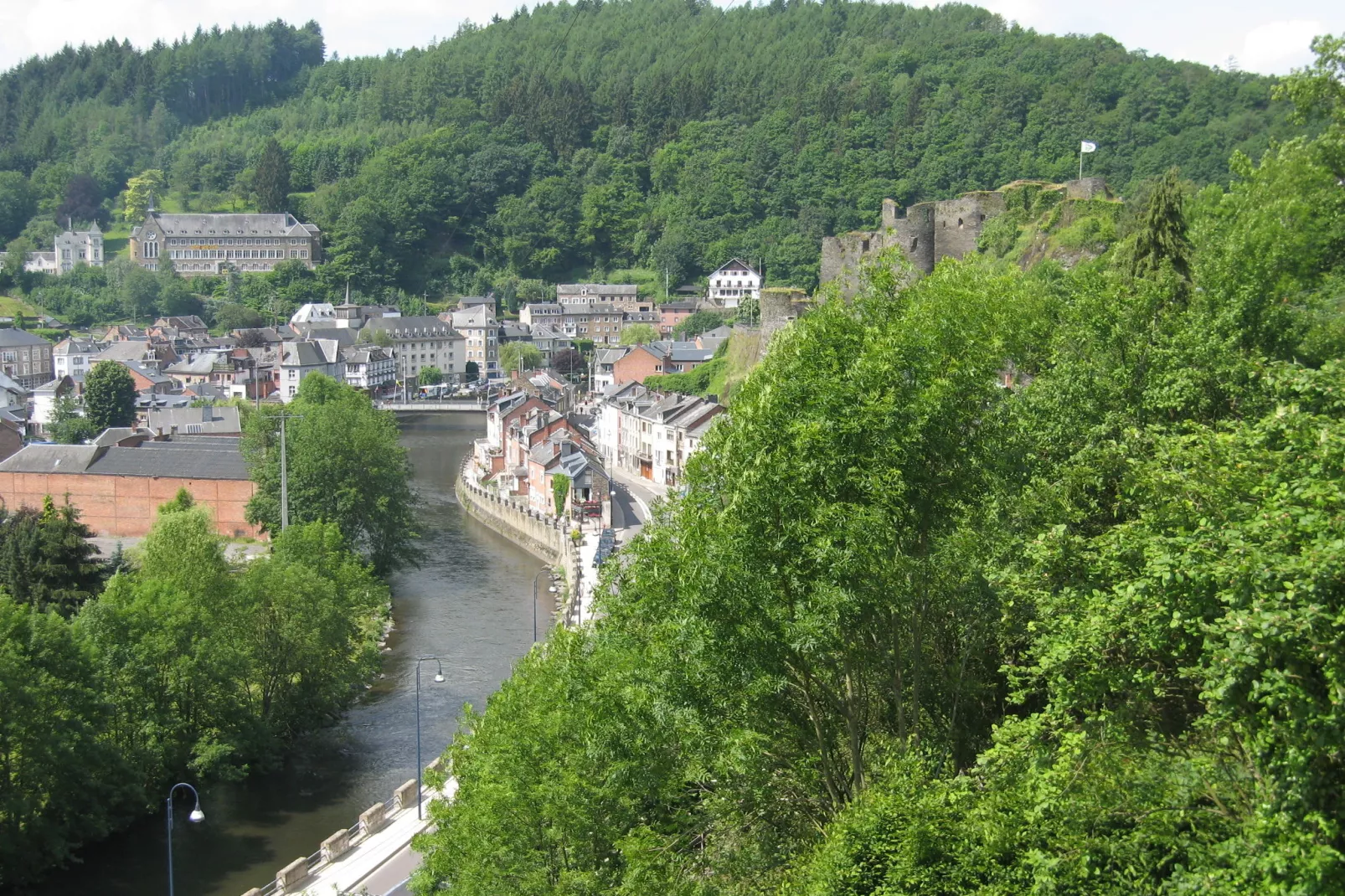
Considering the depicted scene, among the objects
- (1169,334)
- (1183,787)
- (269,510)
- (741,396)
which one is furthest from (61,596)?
(1183,787)

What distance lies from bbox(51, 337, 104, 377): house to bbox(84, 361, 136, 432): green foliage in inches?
729

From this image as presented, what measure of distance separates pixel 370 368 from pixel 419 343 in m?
6.44

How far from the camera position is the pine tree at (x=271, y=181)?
10219 centimetres

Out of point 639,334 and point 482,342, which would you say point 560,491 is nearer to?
point 639,334

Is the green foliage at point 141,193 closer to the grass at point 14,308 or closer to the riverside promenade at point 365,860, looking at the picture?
the grass at point 14,308

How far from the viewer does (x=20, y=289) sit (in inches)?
3558

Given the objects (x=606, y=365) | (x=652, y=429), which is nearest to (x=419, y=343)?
(x=606, y=365)

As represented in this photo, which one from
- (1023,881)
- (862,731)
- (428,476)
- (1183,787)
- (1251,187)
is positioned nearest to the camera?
(1183,787)

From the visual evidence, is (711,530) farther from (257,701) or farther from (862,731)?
(257,701)

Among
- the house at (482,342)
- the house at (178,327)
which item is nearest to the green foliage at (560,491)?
the house at (482,342)

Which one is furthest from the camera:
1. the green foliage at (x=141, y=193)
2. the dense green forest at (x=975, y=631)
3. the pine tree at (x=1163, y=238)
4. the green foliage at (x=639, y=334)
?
the green foliage at (x=141, y=193)

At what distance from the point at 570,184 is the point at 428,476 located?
5490 centimetres

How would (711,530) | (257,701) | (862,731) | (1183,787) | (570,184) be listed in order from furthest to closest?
1. (570,184)
2. (257,701)
3. (862,731)
4. (711,530)
5. (1183,787)

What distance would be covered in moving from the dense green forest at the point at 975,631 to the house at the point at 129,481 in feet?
78.6
